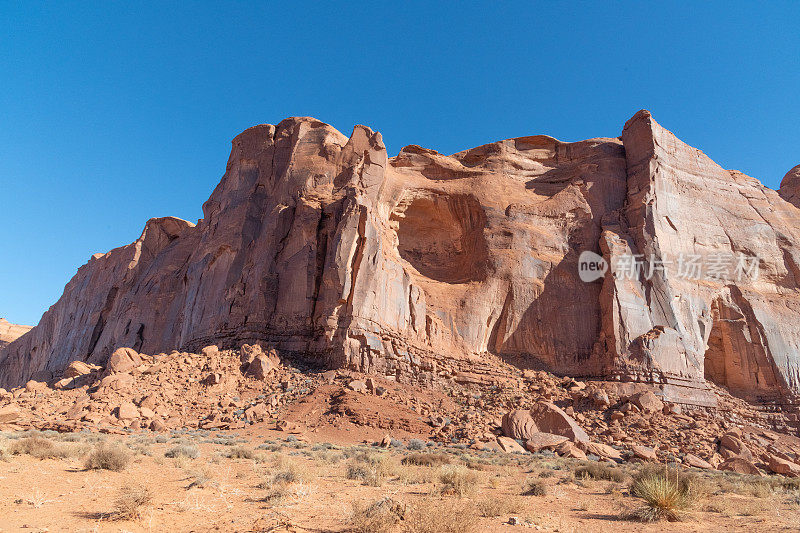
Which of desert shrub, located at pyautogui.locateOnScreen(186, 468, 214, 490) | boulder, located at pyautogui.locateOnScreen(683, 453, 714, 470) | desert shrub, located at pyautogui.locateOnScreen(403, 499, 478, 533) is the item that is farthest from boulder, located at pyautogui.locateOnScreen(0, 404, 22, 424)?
boulder, located at pyautogui.locateOnScreen(683, 453, 714, 470)

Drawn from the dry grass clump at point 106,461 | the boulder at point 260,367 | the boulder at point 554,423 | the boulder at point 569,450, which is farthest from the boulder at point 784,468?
the boulder at point 260,367

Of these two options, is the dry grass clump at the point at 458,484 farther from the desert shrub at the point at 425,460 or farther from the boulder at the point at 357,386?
the boulder at the point at 357,386

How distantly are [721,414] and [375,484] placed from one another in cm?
2399

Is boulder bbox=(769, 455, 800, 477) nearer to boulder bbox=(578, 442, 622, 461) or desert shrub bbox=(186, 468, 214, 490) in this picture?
boulder bbox=(578, 442, 622, 461)

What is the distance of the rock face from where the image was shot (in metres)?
26.2

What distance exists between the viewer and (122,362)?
80.4ft

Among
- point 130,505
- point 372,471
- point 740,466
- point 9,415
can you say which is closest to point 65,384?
point 9,415

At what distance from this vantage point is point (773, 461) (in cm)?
1734

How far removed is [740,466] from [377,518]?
16.9 metres

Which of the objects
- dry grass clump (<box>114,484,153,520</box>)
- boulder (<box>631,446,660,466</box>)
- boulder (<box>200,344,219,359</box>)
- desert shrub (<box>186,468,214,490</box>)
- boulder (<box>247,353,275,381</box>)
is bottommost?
boulder (<box>631,446,660,466</box>)

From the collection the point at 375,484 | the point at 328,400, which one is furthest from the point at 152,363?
the point at 375,484

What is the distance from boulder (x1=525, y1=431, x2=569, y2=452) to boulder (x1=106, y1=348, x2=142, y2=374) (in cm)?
1861

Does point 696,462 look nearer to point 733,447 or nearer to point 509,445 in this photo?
point 733,447

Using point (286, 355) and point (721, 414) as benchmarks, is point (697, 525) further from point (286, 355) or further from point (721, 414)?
point (721, 414)
